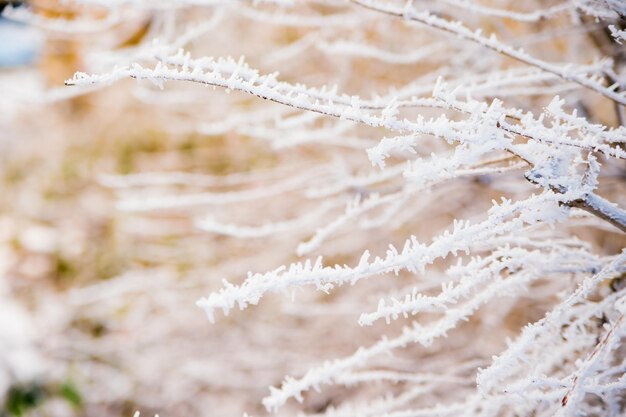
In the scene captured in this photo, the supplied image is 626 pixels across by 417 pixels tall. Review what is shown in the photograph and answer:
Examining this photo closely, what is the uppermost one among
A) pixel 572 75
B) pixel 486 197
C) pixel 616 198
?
pixel 572 75

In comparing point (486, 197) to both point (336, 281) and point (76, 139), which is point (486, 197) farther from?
point (76, 139)

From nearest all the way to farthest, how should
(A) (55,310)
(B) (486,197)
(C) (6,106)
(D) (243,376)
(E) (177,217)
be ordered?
(B) (486,197), (D) (243,376), (A) (55,310), (E) (177,217), (C) (6,106)

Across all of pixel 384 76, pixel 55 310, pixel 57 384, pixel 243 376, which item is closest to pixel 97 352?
pixel 57 384

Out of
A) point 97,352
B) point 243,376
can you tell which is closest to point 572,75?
point 243,376

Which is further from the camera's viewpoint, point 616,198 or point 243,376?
point 243,376

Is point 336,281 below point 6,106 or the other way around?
the other way around

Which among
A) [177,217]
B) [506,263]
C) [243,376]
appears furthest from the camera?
[177,217]
